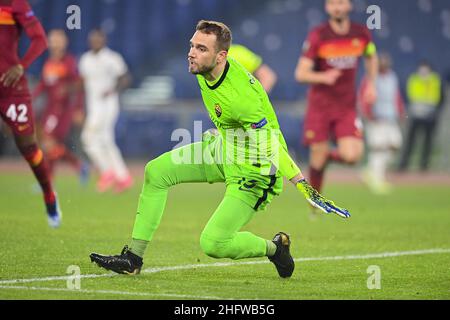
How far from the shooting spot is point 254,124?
7.66 meters

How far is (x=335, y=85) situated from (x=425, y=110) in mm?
10264

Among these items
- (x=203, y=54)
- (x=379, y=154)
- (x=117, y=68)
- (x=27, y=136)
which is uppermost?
(x=203, y=54)

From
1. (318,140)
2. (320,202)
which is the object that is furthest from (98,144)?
(320,202)

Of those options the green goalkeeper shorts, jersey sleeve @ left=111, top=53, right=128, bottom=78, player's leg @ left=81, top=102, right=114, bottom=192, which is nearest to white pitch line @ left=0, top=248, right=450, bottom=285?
the green goalkeeper shorts

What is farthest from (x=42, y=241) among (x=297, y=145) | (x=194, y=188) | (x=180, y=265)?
(x=297, y=145)

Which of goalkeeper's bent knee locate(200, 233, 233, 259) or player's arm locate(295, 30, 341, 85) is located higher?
player's arm locate(295, 30, 341, 85)

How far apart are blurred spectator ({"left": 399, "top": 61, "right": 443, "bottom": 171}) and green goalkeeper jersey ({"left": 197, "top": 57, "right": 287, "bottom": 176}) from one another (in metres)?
15.2

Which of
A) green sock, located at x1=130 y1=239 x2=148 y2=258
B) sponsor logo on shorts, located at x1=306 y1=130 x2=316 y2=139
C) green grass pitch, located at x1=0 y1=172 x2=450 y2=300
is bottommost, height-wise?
green grass pitch, located at x1=0 y1=172 x2=450 y2=300

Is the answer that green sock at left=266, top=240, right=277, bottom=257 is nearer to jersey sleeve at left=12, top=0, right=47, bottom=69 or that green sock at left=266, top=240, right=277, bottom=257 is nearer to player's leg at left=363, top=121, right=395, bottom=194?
jersey sleeve at left=12, top=0, right=47, bottom=69

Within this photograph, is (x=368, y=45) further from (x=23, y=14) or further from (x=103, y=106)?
(x=103, y=106)

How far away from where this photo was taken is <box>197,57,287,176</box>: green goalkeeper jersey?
761 centimetres

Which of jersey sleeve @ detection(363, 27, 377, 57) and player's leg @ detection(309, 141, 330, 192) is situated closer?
jersey sleeve @ detection(363, 27, 377, 57)

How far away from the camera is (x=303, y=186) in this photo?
24.0 feet

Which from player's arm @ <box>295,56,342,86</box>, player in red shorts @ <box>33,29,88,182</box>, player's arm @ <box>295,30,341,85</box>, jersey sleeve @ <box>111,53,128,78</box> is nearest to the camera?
player's arm @ <box>295,56,342,86</box>
